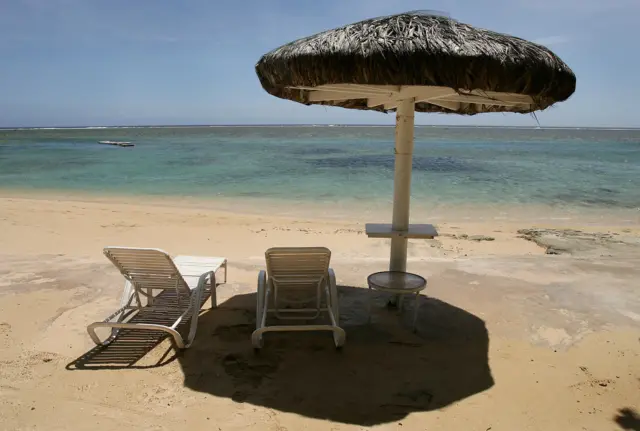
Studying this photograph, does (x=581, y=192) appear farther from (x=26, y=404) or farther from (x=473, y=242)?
(x=26, y=404)

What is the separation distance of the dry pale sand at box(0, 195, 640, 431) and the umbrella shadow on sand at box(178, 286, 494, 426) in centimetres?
1

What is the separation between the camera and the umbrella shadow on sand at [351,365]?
2.70 meters

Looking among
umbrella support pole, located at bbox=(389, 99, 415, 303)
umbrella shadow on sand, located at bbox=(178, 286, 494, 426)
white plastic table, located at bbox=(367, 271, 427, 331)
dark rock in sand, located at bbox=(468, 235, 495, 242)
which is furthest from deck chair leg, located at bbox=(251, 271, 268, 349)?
dark rock in sand, located at bbox=(468, 235, 495, 242)

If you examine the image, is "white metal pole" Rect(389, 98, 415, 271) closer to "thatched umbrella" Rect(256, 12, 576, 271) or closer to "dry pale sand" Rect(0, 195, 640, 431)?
"thatched umbrella" Rect(256, 12, 576, 271)

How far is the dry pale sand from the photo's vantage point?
2.57 m

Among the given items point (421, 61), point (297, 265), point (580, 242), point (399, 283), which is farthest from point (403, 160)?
point (580, 242)

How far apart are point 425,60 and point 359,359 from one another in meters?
2.02

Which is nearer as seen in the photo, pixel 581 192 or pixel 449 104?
pixel 449 104

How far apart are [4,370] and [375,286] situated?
100 inches

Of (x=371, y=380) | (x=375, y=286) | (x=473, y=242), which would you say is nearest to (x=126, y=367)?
(x=371, y=380)

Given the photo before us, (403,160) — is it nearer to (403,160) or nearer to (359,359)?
(403,160)

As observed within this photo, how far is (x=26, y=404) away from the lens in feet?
8.41

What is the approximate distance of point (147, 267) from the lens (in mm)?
3488

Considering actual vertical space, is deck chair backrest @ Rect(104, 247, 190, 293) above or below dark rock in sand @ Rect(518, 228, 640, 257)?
above
